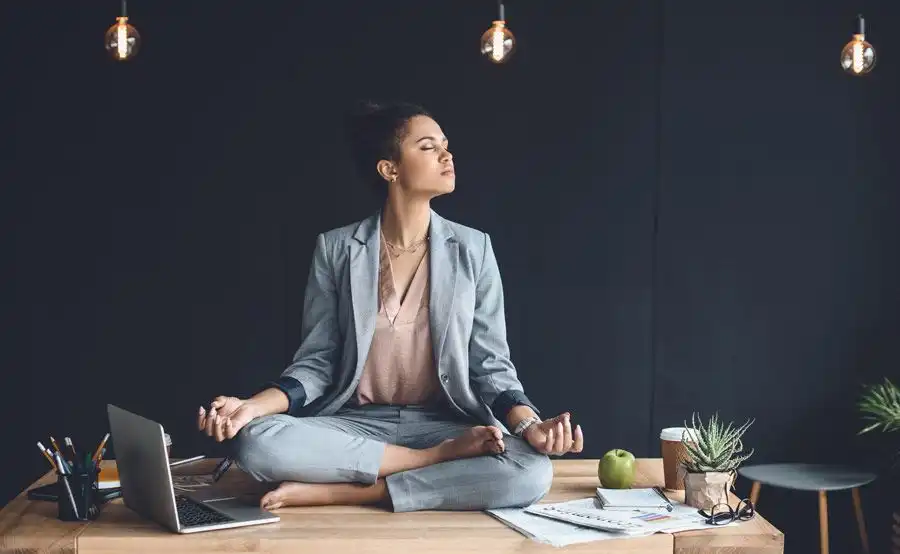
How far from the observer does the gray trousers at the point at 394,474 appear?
3109 millimetres

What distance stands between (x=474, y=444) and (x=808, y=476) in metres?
1.64

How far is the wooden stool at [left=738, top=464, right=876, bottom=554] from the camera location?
400cm

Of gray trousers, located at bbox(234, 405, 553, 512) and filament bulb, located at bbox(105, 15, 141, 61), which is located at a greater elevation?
filament bulb, located at bbox(105, 15, 141, 61)

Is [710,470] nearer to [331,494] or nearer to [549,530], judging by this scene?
[549,530]

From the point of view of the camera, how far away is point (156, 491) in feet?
9.32

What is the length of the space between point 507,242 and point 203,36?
156 cm

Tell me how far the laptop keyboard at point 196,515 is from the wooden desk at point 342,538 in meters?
0.06

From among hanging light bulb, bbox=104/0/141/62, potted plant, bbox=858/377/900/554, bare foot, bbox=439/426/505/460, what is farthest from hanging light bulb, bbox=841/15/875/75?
hanging light bulb, bbox=104/0/141/62

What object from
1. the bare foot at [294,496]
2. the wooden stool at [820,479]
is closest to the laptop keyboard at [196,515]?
the bare foot at [294,496]

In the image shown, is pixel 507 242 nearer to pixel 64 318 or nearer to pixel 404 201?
pixel 404 201

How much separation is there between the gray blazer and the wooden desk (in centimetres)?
64

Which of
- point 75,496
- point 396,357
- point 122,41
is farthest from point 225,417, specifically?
point 122,41

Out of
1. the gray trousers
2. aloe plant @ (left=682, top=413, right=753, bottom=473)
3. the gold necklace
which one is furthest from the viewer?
the gold necklace

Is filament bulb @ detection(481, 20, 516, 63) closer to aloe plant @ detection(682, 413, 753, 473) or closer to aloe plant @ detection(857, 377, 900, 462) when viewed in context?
aloe plant @ detection(682, 413, 753, 473)
